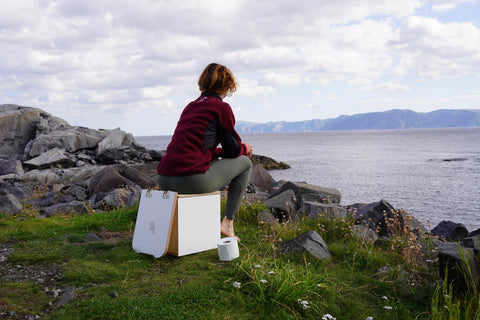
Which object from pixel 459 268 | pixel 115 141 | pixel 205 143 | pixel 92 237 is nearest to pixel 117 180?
pixel 92 237

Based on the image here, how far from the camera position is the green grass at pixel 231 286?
3.42m

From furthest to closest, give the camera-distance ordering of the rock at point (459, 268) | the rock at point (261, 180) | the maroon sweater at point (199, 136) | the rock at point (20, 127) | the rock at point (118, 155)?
the rock at point (20, 127), the rock at point (118, 155), the rock at point (261, 180), the maroon sweater at point (199, 136), the rock at point (459, 268)

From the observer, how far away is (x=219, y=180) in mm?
5062

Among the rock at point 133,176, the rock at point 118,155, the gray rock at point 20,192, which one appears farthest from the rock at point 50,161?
the rock at point 133,176

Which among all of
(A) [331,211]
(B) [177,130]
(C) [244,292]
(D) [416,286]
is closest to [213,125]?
(B) [177,130]

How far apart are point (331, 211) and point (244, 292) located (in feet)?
13.5

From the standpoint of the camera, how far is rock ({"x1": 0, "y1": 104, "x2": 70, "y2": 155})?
2817 cm

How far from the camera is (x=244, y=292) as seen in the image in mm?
3814

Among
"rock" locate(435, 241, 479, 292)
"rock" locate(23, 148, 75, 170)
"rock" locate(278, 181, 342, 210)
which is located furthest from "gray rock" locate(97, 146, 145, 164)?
"rock" locate(435, 241, 479, 292)

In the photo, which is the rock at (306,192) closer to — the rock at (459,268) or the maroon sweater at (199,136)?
the maroon sweater at (199,136)

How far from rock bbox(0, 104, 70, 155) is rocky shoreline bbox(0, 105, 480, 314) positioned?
0.21ft

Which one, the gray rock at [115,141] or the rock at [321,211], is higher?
the gray rock at [115,141]

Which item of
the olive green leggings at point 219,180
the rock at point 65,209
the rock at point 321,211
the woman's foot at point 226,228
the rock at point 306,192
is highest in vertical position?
the olive green leggings at point 219,180

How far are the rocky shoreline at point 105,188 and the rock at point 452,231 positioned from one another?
0.07 feet
